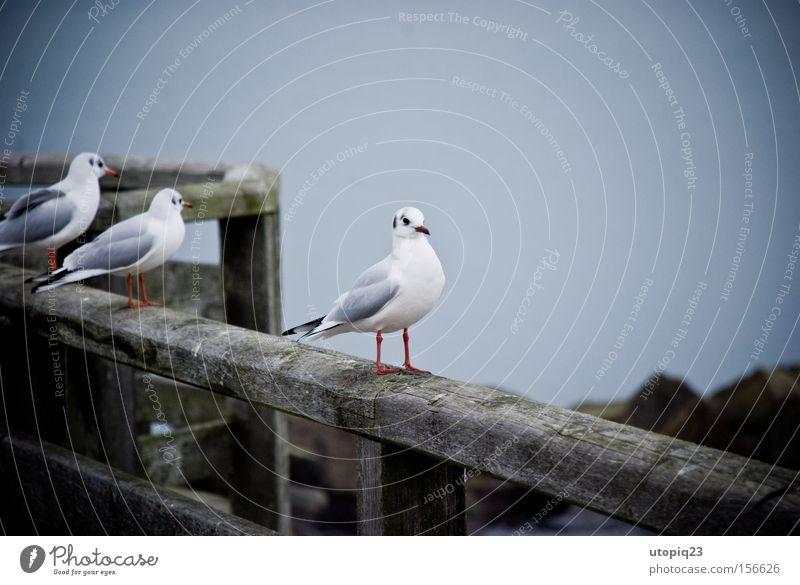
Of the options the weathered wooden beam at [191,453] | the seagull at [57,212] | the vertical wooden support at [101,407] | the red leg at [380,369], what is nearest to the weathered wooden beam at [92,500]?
the vertical wooden support at [101,407]

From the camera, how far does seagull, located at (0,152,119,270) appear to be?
10.5ft

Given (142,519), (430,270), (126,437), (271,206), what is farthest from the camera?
(271,206)

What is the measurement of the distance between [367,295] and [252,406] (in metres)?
2.16

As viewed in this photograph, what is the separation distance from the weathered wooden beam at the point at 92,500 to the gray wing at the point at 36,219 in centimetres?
68

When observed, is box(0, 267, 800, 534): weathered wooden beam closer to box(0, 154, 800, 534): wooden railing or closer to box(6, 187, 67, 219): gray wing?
box(0, 154, 800, 534): wooden railing

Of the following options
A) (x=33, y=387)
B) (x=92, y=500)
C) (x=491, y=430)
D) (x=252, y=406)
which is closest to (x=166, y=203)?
(x=33, y=387)

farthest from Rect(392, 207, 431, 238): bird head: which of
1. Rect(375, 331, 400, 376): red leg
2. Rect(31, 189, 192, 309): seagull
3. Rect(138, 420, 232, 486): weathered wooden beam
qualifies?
Rect(138, 420, 232, 486): weathered wooden beam

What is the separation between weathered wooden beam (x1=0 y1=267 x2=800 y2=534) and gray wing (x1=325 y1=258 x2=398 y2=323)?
13 centimetres

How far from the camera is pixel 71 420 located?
10.7ft

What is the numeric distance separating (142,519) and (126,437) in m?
0.98

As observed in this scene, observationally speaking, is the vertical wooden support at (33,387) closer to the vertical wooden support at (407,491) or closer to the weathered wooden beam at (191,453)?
the weathered wooden beam at (191,453)

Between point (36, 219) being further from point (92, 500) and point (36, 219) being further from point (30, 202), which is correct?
point (92, 500)
